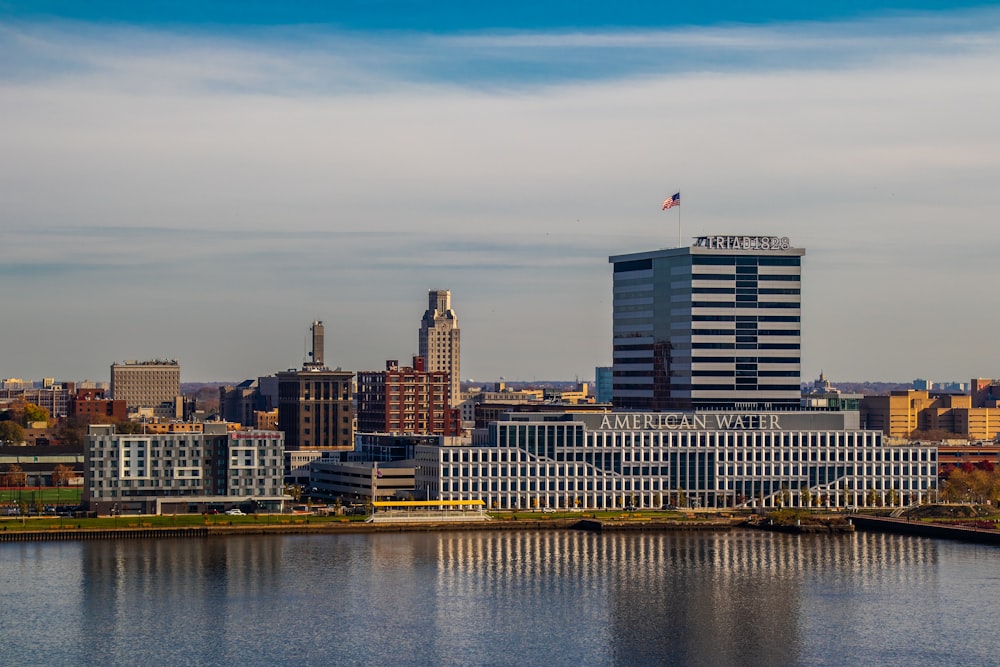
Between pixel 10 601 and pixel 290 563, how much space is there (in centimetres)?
3400

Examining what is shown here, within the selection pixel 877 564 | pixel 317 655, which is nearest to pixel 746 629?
pixel 317 655

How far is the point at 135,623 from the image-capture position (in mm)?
144750

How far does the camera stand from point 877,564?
18750cm

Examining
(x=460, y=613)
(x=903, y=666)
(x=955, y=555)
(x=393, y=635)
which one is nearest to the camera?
(x=903, y=666)

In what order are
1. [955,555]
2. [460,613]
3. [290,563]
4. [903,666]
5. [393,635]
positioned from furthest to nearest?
[955,555] < [290,563] < [460,613] < [393,635] < [903,666]

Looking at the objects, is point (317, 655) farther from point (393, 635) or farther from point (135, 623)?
point (135, 623)

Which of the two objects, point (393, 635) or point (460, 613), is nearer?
point (393, 635)

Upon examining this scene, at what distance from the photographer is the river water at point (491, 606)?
133500 mm

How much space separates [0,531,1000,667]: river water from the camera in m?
134

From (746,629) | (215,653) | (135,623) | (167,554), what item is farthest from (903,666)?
(167,554)

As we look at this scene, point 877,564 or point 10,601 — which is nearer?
point 10,601

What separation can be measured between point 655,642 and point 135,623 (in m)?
41.4

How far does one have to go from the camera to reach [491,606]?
15412cm

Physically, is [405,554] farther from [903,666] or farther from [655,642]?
[903,666]
